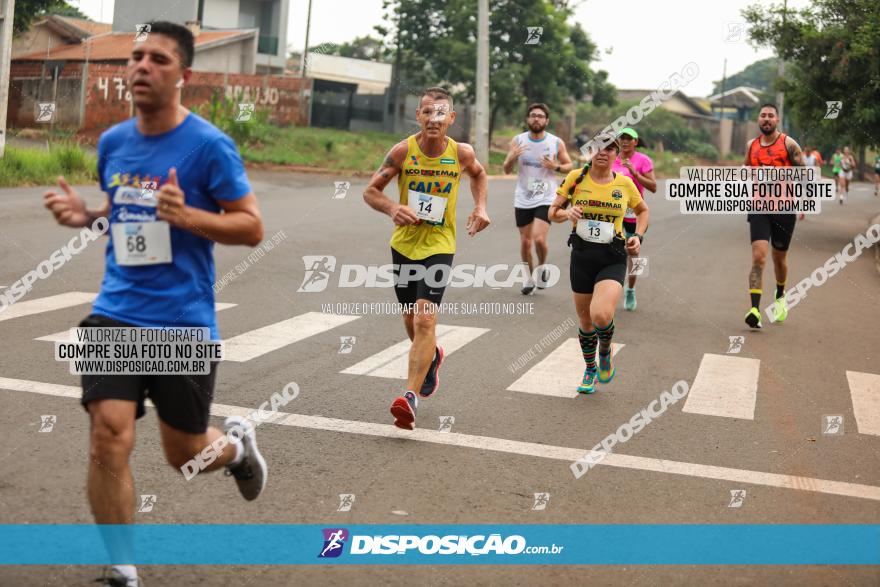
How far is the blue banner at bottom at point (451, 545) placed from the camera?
472 centimetres

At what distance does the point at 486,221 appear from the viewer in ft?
25.0

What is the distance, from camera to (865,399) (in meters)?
8.88

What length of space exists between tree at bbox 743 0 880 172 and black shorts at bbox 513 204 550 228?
11295mm

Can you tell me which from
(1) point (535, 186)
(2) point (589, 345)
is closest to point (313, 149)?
(1) point (535, 186)

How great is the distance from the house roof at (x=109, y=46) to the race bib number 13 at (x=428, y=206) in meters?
38.2

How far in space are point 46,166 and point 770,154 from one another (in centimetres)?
1609

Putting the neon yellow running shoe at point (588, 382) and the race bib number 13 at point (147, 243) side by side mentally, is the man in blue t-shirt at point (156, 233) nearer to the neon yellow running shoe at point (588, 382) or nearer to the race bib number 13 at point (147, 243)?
the race bib number 13 at point (147, 243)

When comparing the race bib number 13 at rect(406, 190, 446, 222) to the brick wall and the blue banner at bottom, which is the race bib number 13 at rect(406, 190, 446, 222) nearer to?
the blue banner at bottom

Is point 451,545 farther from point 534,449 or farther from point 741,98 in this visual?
point 741,98

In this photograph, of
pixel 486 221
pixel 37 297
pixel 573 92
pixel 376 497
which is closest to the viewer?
pixel 376 497

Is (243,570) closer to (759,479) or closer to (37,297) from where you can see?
(759,479)

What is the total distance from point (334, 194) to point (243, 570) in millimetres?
21256

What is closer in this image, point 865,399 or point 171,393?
point 171,393

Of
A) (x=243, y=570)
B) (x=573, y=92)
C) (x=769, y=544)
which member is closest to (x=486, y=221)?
(x=769, y=544)
